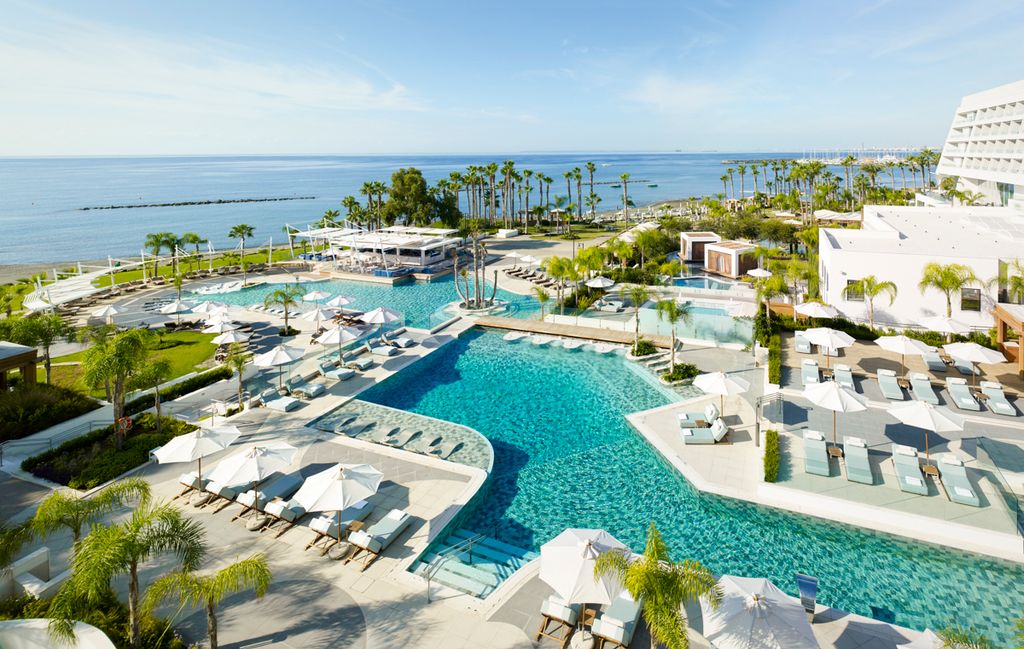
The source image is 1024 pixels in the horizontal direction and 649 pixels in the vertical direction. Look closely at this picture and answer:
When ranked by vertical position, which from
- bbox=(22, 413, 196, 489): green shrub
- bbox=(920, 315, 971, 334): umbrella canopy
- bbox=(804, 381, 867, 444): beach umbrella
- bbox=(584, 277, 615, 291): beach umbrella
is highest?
bbox=(584, 277, 615, 291): beach umbrella

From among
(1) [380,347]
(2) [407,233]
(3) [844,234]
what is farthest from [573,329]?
(2) [407,233]

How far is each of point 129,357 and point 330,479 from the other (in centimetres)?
871

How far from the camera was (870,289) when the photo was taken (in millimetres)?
24688

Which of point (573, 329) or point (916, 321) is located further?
point (573, 329)

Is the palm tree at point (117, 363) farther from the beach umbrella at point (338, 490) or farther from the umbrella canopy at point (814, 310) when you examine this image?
the umbrella canopy at point (814, 310)

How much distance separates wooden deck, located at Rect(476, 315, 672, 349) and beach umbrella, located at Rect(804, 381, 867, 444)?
9732 millimetres

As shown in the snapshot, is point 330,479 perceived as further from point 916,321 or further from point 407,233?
point 407,233

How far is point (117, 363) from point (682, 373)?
19.9 metres

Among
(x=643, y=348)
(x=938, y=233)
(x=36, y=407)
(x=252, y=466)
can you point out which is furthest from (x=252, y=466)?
(x=938, y=233)

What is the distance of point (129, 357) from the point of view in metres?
15.9

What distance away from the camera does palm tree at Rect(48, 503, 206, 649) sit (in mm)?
7719

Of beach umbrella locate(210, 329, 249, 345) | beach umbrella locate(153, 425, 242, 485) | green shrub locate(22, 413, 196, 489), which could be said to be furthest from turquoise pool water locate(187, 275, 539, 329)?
beach umbrella locate(153, 425, 242, 485)

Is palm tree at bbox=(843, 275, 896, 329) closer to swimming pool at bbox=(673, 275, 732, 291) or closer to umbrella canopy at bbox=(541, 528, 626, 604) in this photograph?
swimming pool at bbox=(673, 275, 732, 291)

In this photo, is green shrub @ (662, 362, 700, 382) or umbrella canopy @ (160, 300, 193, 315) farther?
umbrella canopy @ (160, 300, 193, 315)
